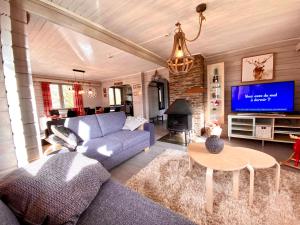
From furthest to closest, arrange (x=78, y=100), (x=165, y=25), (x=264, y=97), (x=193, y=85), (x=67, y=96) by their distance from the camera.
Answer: (x=78, y=100)
(x=67, y=96)
(x=193, y=85)
(x=264, y=97)
(x=165, y=25)

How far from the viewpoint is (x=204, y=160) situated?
64.9 inches

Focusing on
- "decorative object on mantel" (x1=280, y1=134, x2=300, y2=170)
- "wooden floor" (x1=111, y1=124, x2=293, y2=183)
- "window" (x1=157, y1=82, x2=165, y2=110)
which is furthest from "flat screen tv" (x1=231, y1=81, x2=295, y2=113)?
"window" (x1=157, y1=82, x2=165, y2=110)

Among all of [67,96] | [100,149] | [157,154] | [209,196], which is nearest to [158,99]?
[67,96]

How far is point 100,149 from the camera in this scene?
6.90 feet

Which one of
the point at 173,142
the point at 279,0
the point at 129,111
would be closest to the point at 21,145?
the point at 173,142

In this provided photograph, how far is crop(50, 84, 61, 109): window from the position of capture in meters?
5.88

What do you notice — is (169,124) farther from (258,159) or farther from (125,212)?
(125,212)

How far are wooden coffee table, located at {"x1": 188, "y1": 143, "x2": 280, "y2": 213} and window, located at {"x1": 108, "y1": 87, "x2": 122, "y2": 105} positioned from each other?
6.57 metres

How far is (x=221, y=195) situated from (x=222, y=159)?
15.9 inches

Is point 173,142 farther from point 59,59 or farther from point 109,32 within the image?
point 59,59

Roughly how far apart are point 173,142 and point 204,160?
75.5 inches

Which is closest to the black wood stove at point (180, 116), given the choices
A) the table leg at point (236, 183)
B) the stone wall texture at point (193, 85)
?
the stone wall texture at point (193, 85)

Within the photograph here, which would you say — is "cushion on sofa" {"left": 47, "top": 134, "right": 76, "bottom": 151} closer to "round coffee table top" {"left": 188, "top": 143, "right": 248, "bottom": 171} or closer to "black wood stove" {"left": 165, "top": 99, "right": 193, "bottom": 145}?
"round coffee table top" {"left": 188, "top": 143, "right": 248, "bottom": 171}

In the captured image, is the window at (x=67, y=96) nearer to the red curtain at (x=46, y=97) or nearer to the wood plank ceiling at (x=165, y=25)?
the red curtain at (x=46, y=97)
